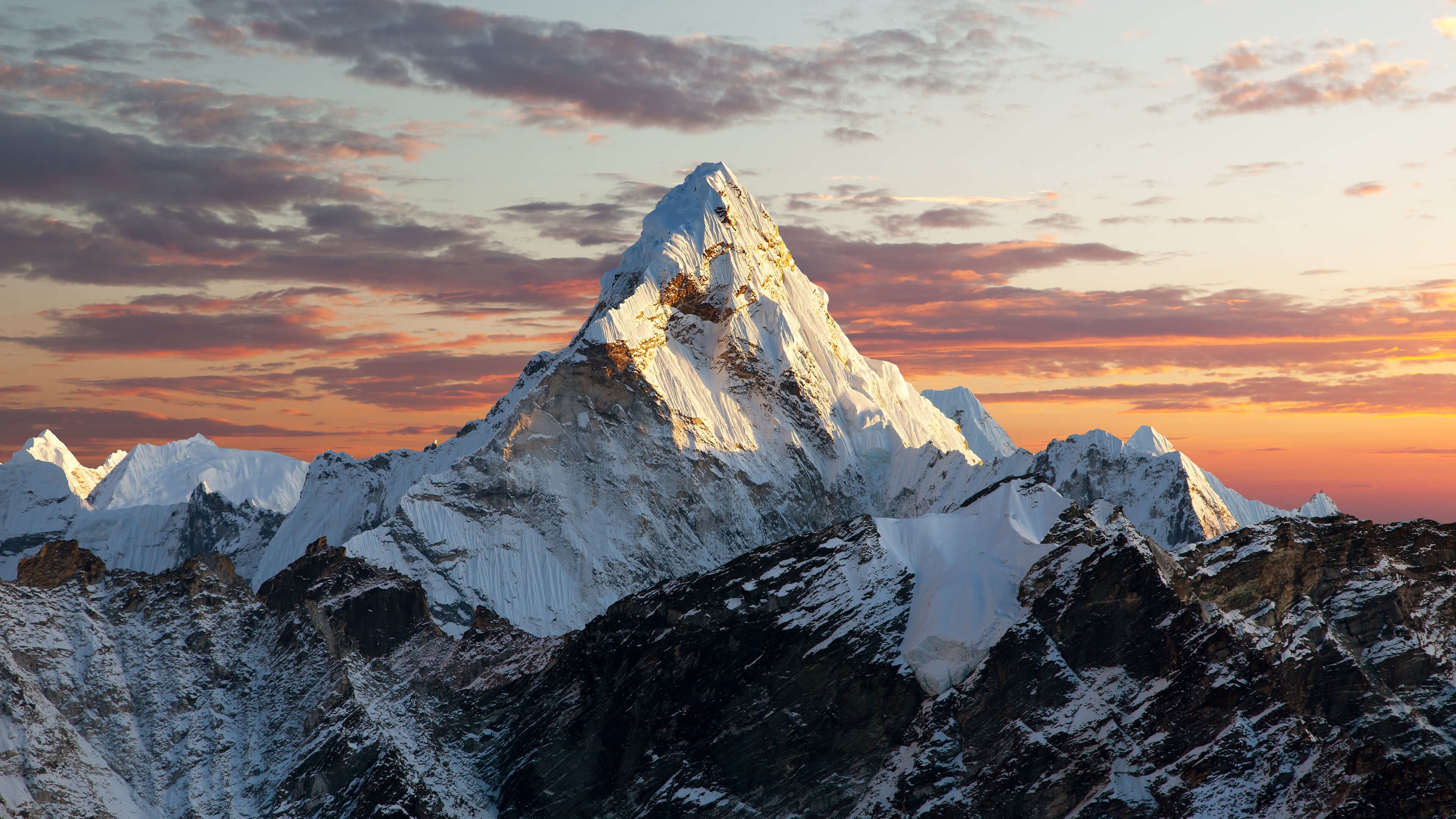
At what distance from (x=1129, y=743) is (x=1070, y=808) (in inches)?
409

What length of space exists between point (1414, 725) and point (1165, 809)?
1491 inches

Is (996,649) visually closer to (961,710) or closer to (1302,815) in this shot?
(961,710)

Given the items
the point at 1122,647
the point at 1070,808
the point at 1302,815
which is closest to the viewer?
the point at 1302,815

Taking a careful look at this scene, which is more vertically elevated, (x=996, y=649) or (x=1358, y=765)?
(x=996, y=649)

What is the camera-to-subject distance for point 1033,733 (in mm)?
190000

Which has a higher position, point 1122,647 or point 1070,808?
point 1122,647

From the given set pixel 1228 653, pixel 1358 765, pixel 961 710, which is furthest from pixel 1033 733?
pixel 1358 765

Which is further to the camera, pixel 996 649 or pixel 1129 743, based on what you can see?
pixel 996 649

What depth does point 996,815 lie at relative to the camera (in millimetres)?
185250

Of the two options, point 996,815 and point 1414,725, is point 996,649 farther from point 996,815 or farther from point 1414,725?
point 1414,725

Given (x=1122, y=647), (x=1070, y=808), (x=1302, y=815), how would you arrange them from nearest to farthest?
1. (x=1302, y=815)
2. (x=1070, y=808)
3. (x=1122, y=647)

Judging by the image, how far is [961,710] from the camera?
645 ft

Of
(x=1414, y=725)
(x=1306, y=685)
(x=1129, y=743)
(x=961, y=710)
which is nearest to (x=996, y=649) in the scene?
(x=961, y=710)

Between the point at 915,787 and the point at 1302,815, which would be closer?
the point at 1302,815
